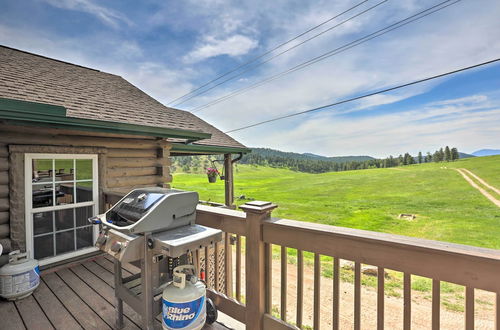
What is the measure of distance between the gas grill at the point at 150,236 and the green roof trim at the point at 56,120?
1.49 metres

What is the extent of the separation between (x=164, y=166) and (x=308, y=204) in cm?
2586

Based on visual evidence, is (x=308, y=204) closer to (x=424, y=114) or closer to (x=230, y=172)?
(x=424, y=114)

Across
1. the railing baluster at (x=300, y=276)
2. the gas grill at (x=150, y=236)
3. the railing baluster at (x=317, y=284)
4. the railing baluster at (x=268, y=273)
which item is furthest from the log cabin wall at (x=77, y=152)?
the railing baluster at (x=317, y=284)

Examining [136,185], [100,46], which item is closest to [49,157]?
[136,185]

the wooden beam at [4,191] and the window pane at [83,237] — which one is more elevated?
the wooden beam at [4,191]

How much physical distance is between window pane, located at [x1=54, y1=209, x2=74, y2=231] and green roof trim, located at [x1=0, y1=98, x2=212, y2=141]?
130 cm

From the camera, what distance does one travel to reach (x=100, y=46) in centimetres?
838

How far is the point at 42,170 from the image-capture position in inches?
130

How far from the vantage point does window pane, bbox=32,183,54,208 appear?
318 centimetres

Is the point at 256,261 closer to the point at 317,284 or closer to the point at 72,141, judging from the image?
the point at 317,284

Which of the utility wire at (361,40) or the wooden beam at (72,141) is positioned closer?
the wooden beam at (72,141)

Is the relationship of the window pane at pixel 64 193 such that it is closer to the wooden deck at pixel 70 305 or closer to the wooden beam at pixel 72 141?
the wooden beam at pixel 72 141

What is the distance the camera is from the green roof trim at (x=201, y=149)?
6004 mm

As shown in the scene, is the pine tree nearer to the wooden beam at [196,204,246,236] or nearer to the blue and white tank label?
the wooden beam at [196,204,246,236]
